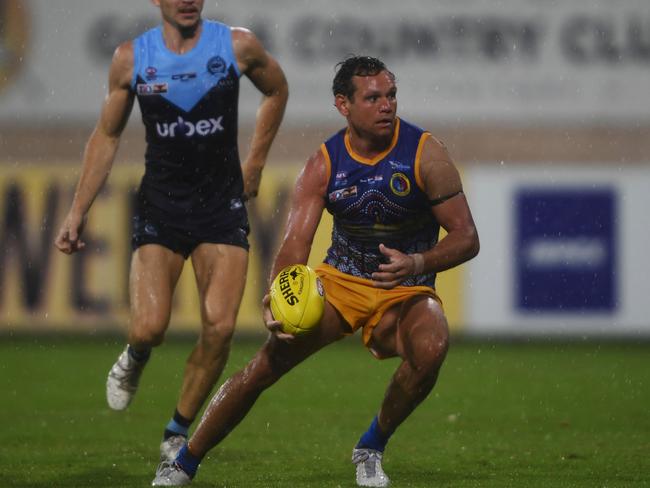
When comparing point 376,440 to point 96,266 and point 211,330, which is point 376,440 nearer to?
point 211,330

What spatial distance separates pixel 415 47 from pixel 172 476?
37.4ft

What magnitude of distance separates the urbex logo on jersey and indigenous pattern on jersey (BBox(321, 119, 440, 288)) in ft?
3.26

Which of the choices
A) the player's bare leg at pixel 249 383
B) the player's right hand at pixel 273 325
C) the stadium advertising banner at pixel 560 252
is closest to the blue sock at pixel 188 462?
the player's bare leg at pixel 249 383

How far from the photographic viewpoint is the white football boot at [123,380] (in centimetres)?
772

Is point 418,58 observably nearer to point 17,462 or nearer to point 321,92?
point 321,92

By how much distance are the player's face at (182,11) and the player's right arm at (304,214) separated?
1226 mm

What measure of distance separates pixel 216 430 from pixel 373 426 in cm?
78

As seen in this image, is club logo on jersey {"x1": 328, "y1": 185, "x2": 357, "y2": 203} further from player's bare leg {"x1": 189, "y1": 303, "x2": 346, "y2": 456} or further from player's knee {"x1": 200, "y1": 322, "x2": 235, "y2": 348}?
player's knee {"x1": 200, "y1": 322, "x2": 235, "y2": 348}

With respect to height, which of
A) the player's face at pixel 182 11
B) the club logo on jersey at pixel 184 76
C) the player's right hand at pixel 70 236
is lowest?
the player's right hand at pixel 70 236

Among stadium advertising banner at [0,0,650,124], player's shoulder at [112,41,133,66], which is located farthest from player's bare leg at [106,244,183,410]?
stadium advertising banner at [0,0,650,124]

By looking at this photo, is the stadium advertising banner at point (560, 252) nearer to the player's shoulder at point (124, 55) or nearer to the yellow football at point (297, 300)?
the player's shoulder at point (124, 55)

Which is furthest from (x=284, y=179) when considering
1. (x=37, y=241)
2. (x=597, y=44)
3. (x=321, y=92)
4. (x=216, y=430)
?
(x=216, y=430)

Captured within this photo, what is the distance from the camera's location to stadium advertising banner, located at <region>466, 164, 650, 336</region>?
13.3 m

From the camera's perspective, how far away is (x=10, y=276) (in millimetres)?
13445
